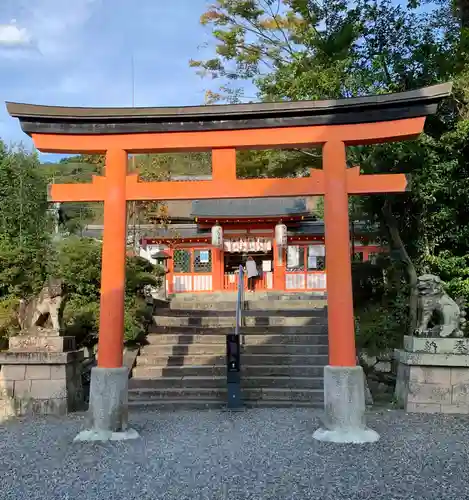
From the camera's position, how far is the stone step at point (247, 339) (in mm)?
11297

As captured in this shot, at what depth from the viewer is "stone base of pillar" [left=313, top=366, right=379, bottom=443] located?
6125 mm

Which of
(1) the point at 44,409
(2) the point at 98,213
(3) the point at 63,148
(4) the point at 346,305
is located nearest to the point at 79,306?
(1) the point at 44,409

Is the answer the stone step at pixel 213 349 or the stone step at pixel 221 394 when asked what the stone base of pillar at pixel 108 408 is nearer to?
the stone step at pixel 221 394

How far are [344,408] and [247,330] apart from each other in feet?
19.0

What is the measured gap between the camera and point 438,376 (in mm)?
8016

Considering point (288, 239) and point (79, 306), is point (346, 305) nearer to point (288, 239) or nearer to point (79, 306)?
point (79, 306)

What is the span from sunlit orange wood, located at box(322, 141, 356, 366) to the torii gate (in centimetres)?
1

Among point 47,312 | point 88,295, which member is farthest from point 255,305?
point 47,312

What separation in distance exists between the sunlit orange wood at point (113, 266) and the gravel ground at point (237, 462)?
3.94 feet

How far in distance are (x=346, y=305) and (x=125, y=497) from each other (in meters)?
3.51

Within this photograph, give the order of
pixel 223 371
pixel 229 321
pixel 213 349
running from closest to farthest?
pixel 223 371
pixel 213 349
pixel 229 321

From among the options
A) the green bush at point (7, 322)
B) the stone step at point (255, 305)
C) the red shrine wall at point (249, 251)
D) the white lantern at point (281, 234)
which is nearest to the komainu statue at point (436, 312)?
the stone step at point (255, 305)

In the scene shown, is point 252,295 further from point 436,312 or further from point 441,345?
point 441,345

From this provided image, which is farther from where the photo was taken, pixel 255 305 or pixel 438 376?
pixel 255 305
